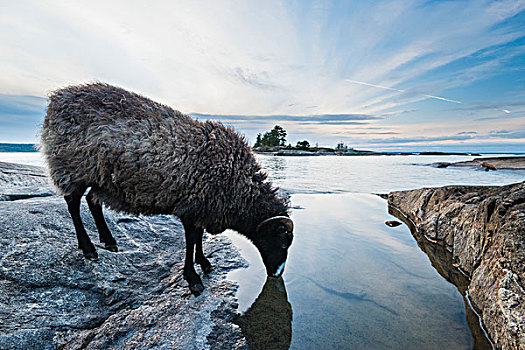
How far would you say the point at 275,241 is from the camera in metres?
4.98

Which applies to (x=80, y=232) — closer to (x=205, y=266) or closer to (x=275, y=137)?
(x=205, y=266)

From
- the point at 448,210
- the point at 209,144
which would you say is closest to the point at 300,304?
the point at 209,144

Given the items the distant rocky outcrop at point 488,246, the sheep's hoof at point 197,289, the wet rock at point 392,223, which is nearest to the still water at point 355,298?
the distant rocky outcrop at point 488,246

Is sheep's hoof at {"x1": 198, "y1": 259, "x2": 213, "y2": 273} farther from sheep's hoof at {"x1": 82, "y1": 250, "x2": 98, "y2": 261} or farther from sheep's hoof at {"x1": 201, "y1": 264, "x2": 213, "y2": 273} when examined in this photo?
sheep's hoof at {"x1": 82, "y1": 250, "x2": 98, "y2": 261}

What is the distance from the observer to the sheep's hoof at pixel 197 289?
4.32m

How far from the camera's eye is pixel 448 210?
6.30 metres

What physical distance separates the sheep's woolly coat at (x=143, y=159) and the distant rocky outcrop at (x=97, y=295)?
3.46 ft

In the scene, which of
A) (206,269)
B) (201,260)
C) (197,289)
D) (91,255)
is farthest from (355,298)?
(91,255)

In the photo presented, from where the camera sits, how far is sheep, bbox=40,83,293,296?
4.39 metres

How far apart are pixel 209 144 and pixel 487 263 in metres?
4.95

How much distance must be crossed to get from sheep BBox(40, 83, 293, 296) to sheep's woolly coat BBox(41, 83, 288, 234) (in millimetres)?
17

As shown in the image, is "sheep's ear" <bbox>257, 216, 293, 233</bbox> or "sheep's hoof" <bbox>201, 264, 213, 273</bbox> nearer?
"sheep's ear" <bbox>257, 216, 293, 233</bbox>

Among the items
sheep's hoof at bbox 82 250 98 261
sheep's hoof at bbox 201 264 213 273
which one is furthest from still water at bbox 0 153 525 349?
sheep's hoof at bbox 82 250 98 261

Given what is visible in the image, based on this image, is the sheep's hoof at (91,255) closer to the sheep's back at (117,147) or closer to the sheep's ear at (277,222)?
the sheep's back at (117,147)
